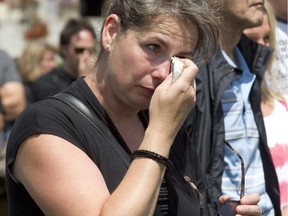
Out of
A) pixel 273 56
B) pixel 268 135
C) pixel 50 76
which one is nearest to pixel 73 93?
pixel 268 135

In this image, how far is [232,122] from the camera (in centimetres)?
304

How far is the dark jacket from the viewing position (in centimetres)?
293

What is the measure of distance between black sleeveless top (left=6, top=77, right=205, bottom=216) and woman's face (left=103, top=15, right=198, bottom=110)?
0.38 ft

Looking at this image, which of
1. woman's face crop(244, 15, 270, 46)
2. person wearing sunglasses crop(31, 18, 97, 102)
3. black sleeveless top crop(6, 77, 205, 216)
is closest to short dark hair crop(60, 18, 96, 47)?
person wearing sunglasses crop(31, 18, 97, 102)

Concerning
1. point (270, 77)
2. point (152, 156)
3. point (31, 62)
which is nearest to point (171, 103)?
point (152, 156)

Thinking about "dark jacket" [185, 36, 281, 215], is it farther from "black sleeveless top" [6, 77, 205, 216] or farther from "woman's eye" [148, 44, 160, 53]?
"woman's eye" [148, 44, 160, 53]

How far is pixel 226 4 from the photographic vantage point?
10.1 feet

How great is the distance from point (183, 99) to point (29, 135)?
0.46 meters

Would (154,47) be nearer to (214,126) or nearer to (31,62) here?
(214,126)

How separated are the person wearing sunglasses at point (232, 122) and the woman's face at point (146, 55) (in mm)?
680

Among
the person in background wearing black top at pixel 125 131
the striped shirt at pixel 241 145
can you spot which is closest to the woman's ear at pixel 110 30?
the person in background wearing black top at pixel 125 131

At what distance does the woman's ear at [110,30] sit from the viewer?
228 centimetres

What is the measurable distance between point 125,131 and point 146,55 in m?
0.30

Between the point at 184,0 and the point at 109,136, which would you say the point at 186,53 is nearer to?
the point at 184,0
